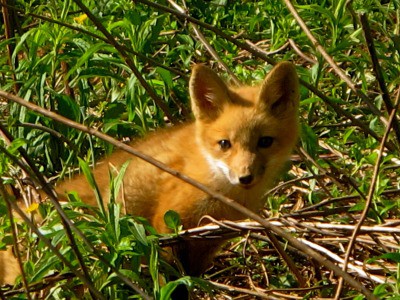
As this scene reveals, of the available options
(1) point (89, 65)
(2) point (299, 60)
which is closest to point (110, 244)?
(1) point (89, 65)

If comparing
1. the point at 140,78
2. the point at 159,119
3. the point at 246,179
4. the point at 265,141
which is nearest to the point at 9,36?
the point at 159,119

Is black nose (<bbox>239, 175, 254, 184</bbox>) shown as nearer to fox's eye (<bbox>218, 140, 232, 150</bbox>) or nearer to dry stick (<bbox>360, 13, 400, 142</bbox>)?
fox's eye (<bbox>218, 140, 232, 150</bbox>)

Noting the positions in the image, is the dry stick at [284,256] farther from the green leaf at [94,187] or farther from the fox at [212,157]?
the green leaf at [94,187]

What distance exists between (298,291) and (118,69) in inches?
72.4

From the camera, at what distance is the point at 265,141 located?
4863mm

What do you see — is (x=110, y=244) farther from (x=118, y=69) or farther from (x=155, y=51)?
(x=155, y=51)

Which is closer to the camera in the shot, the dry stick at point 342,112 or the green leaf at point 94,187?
the green leaf at point 94,187

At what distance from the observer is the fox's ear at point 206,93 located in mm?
4828

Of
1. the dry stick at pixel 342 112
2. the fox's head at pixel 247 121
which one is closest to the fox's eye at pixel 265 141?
the fox's head at pixel 247 121

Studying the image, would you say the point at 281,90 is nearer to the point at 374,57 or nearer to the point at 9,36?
the point at 374,57

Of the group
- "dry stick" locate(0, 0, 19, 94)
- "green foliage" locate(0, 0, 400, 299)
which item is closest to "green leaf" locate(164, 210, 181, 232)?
"green foliage" locate(0, 0, 400, 299)

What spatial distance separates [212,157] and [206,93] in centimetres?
38

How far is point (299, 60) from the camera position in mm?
6418

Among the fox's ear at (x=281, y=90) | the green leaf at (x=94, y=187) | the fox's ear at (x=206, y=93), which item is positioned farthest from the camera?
the fox's ear at (x=206, y=93)
